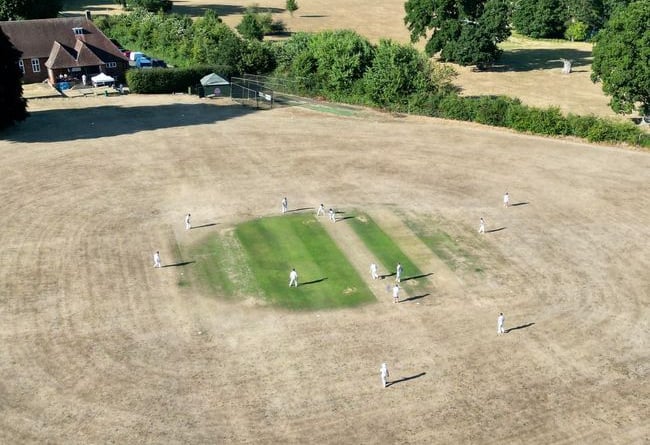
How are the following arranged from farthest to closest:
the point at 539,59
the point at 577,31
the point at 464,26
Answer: the point at 577,31 < the point at 539,59 < the point at 464,26

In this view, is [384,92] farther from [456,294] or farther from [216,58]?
[456,294]

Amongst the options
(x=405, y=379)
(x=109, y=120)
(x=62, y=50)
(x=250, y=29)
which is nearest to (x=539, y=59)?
(x=250, y=29)

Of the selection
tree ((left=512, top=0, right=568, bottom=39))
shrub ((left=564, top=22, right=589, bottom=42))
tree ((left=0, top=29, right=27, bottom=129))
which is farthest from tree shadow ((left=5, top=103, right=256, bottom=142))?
shrub ((left=564, top=22, right=589, bottom=42))

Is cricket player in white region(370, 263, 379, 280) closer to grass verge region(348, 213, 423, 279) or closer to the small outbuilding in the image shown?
grass verge region(348, 213, 423, 279)

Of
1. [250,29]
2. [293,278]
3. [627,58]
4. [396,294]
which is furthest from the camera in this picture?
[250,29]

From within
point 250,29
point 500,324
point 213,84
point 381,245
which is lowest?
point 500,324

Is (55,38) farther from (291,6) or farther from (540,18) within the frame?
(540,18)

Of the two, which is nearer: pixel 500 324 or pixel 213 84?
pixel 500 324
